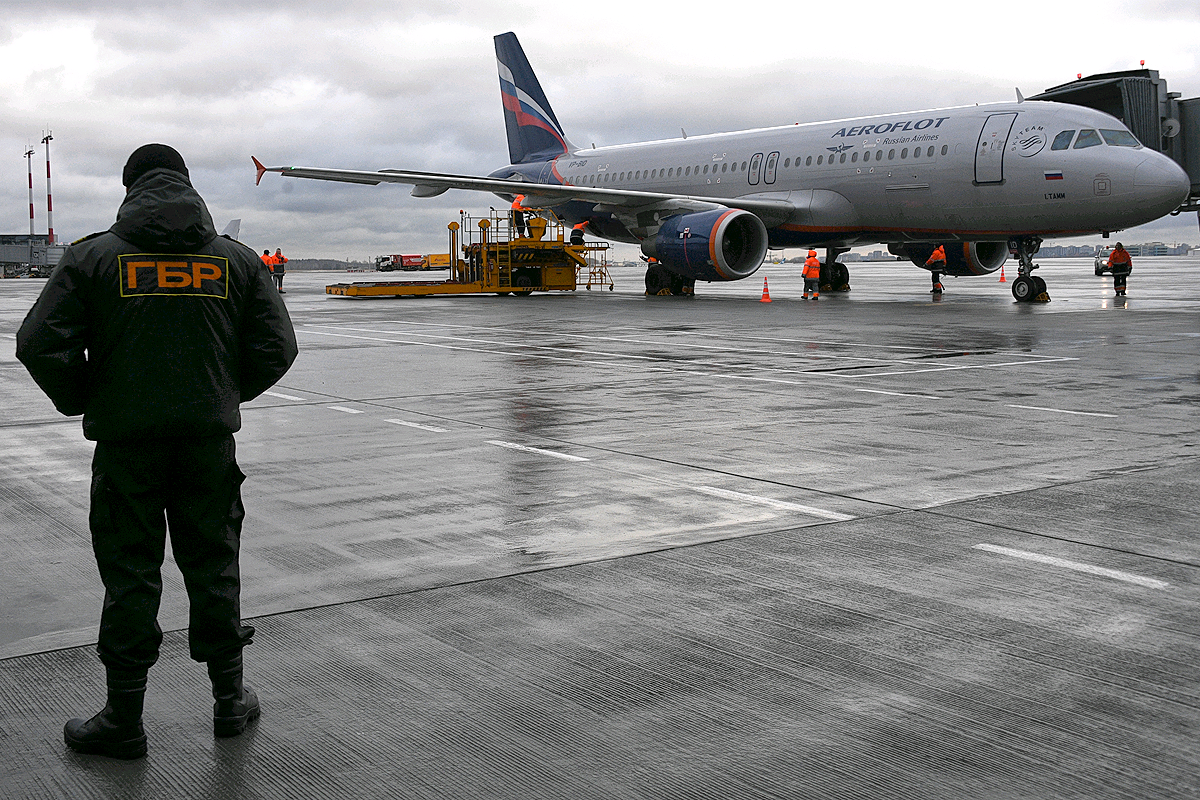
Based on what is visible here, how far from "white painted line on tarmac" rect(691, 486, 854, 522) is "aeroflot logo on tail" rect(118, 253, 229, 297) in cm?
311

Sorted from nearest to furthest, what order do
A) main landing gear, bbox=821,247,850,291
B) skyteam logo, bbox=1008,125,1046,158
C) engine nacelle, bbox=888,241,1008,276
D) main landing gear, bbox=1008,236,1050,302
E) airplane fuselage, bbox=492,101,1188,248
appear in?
airplane fuselage, bbox=492,101,1188,248 → skyteam logo, bbox=1008,125,1046,158 → main landing gear, bbox=1008,236,1050,302 → engine nacelle, bbox=888,241,1008,276 → main landing gear, bbox=821,247,850,291

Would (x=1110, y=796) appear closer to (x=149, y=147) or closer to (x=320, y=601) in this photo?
(x=320, y=601)

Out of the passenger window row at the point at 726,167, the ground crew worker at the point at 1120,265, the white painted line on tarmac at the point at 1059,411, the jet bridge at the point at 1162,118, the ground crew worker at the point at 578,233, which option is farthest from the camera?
the ground crew worker at the point at 578,233

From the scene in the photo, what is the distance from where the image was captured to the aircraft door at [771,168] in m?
26.4

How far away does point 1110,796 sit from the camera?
2566mm

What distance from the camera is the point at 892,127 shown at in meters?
23.9

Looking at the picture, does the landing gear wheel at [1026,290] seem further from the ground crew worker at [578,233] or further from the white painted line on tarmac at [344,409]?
the white painted line on tarmac at [344,409]

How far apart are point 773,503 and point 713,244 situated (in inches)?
751

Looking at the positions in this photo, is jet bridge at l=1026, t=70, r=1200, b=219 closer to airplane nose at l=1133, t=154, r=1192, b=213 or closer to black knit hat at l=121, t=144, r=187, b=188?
airplane nose at l=1133, t=154, r=1192, b=213

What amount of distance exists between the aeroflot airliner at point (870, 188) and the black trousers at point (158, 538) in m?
20.2

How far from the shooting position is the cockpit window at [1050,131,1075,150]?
2078 centimetres

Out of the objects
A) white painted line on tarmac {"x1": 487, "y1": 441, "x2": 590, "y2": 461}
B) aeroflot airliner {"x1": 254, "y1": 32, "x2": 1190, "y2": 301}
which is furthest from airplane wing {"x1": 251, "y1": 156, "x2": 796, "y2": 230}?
white painted line on tarmac {"x1": 487, "y1": 441, "x2": 590, "y2": 461}

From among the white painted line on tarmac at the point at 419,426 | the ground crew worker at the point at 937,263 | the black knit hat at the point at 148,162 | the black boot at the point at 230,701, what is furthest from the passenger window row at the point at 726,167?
the black boot at the point at 230,701

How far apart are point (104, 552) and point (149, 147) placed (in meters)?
1.13
